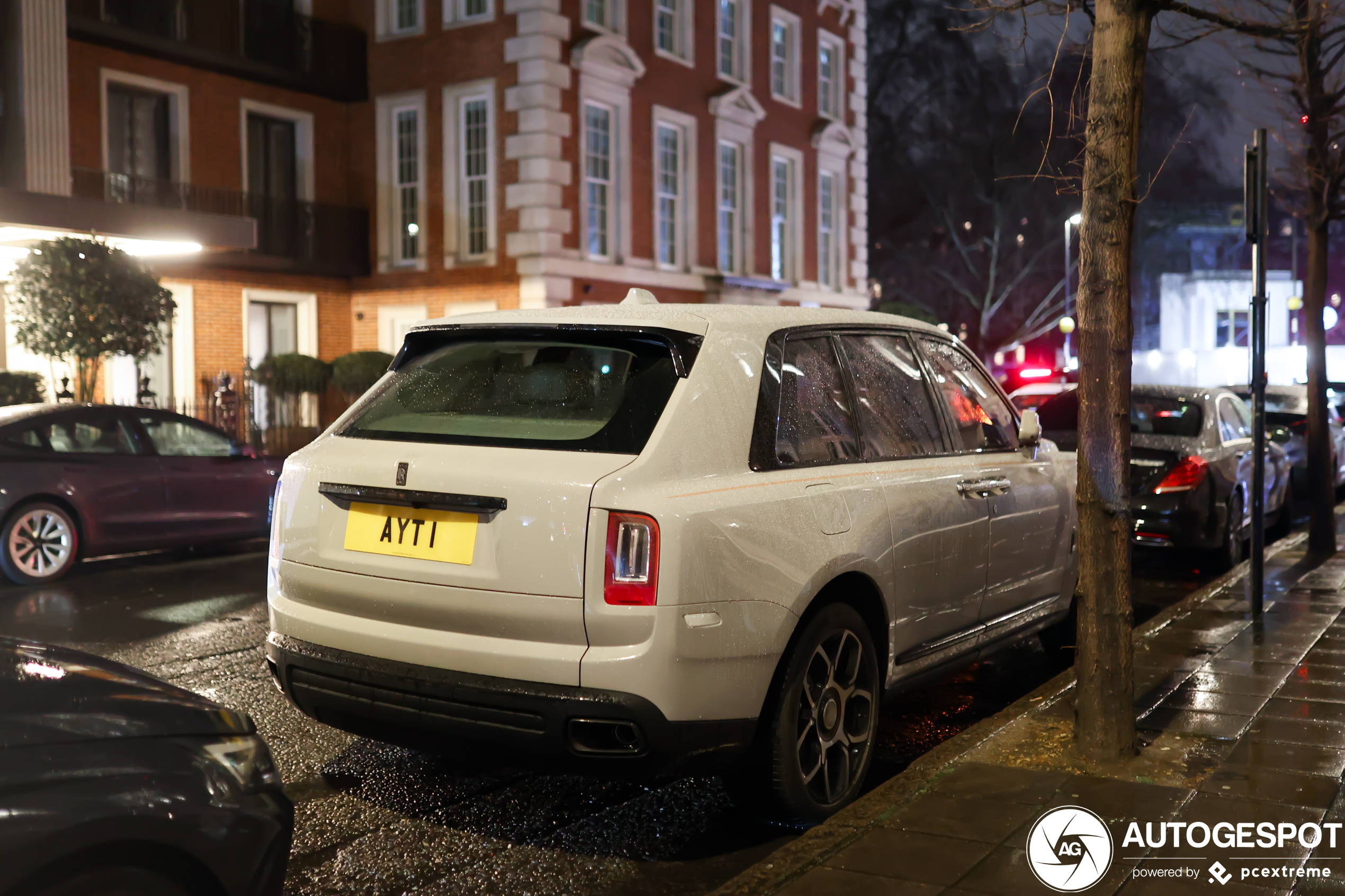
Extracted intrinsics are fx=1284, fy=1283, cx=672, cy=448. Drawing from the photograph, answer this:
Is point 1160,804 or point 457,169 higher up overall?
point 457,169

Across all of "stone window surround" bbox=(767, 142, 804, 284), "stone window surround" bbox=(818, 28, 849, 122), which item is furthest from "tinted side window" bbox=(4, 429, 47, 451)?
"stone window surround" bbox=(818, 28, 849, 122)

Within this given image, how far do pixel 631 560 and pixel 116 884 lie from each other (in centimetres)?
176

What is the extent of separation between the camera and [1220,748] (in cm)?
512

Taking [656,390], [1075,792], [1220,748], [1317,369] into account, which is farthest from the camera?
[1317,369]

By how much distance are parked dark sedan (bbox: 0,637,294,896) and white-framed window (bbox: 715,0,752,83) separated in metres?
27.4

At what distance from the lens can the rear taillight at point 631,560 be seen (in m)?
3.91

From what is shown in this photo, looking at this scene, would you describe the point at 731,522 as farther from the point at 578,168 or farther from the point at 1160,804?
the point at 578,168

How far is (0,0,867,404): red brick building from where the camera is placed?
73.5ft

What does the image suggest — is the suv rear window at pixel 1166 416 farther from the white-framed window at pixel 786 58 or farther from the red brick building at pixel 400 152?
the white-framed window at pixel 786 58

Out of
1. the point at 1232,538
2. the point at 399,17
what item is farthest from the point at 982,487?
the point at 399,17

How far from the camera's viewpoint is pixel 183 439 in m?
12.0

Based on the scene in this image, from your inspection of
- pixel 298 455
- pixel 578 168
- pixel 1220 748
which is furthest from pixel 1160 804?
pixel 578 168

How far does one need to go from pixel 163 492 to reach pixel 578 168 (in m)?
15.0

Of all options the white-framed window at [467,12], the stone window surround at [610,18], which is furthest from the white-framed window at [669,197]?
the white-framed window at [467,12]
